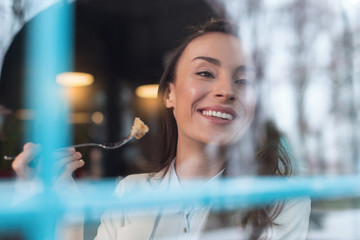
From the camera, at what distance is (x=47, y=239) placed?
2.41 feet

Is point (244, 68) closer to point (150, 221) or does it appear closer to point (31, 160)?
point (150, 221)

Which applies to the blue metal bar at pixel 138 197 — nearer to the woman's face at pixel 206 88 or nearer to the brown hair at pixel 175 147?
the brown hair at pixel 175 147

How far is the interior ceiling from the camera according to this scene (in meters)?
1.37

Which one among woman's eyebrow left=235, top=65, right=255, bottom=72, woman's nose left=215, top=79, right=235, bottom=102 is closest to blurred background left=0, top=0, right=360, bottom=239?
woman's eyebrow left=235, top=65, right=255, bottom=72

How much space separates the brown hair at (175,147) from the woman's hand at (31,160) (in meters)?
0.31

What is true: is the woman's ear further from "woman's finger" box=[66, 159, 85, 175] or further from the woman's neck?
"woman's finger" box=[66, 159, 85, 175]

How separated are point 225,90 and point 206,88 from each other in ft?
0.22

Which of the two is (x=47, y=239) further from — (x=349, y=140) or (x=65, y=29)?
Result: (x=349, y=140)

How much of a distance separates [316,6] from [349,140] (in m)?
0.88

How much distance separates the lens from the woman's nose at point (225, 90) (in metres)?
1.30

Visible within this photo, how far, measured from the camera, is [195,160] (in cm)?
132

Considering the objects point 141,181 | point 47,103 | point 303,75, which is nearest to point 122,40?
point 303,75

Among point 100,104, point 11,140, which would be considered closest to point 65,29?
point 11,140

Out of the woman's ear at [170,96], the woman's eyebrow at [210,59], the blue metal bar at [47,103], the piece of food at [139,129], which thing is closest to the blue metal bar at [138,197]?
the blue metal bar at [47,103]
